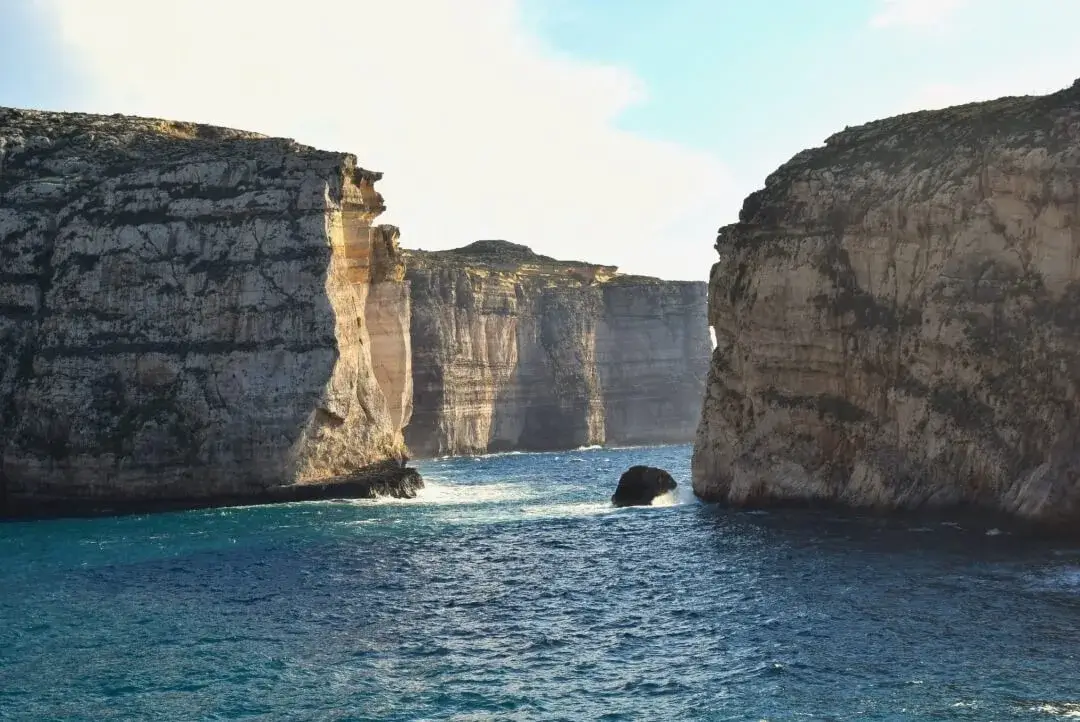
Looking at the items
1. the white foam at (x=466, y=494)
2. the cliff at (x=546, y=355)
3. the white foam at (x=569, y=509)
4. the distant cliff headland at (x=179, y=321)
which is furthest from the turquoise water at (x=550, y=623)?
the cliff at (x=546, y=355)

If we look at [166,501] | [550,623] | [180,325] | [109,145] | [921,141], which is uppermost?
[109,145]

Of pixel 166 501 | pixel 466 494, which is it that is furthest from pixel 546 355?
pixel 166 501

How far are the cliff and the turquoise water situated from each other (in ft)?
234

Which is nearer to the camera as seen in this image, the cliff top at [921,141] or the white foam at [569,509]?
the cliff top at [921,141]

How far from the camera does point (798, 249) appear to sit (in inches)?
2120

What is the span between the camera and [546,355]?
454 ft

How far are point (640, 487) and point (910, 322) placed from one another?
18216mm

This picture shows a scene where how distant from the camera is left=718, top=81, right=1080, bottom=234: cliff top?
4466 cm

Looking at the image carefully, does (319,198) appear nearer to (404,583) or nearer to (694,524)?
(694,524)

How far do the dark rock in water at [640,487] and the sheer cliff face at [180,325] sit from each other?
15.9 meters

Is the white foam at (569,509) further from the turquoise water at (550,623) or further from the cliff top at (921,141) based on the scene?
the cliff top at (921,141)

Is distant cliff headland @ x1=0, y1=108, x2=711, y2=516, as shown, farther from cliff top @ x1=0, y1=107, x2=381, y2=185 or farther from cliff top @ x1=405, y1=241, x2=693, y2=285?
cliff top @ x1=405, y1=241, x2=693, y2=285

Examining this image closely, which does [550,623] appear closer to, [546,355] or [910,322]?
[910,322]

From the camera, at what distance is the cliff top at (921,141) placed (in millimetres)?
44656
